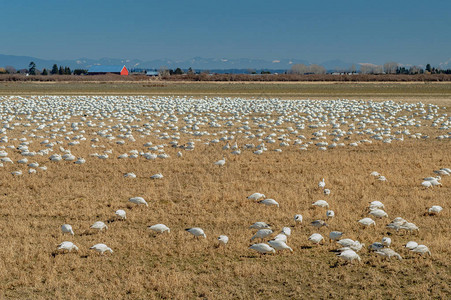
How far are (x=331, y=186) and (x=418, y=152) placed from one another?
8.17m

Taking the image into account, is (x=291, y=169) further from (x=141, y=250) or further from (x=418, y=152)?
(x=141, y=250)

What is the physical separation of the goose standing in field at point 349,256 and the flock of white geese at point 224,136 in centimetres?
2

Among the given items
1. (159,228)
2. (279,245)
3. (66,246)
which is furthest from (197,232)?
(66,246)

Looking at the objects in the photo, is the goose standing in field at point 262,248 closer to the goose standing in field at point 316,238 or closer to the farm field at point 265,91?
the goose standing in field at point 316,238

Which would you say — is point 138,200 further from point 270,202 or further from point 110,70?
point 110,70

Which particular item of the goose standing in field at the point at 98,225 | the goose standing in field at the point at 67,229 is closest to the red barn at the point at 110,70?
the goose standing in field at the point at 98,225

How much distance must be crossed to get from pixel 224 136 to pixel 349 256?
1739 cm

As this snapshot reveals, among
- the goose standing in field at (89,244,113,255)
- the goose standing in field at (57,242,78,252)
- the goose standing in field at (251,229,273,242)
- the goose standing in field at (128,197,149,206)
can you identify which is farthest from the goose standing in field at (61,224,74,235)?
the goose standing in field at (251,229,273,242)

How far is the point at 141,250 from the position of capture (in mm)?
9828

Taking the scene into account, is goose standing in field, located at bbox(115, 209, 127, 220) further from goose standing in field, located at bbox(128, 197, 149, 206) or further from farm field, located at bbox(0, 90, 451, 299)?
goose standing in field, located at bbox(128, 197, 149, 206)

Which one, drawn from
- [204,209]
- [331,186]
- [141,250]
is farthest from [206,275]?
[331,186]

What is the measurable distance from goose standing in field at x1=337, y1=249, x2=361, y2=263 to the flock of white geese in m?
0.02

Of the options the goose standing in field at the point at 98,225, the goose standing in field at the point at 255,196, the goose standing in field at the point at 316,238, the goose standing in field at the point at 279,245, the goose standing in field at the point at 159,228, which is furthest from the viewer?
the goose standing in field at the point at 255,196

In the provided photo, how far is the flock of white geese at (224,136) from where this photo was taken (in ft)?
34.1
